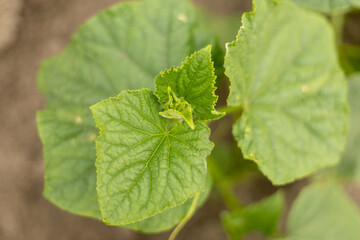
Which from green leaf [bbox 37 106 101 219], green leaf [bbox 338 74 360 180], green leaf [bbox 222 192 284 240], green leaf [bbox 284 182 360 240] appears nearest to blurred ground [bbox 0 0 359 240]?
green leaf [bbox 222 192 284 240]

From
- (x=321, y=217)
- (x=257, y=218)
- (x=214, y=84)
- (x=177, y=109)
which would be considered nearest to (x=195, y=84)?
(x=177, y=109)

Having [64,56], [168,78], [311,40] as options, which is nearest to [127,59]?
[64,56]

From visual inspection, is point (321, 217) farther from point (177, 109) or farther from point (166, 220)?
point (177, 109)

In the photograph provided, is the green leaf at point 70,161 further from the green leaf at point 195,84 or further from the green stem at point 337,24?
the green stem at point 337,24

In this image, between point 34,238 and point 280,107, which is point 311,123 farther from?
point 34,238

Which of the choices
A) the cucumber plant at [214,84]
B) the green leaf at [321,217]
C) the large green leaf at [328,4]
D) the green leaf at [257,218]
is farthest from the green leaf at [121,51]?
the green leaf at [321,217]
